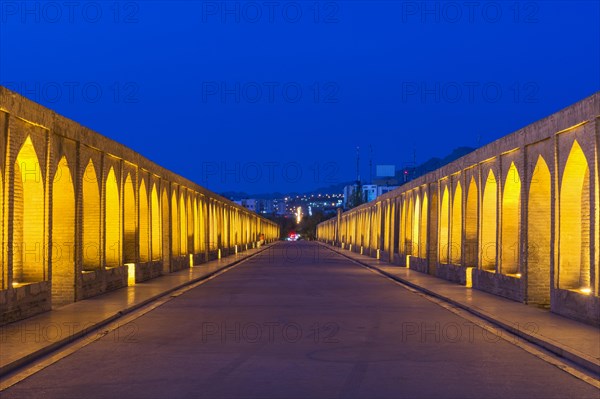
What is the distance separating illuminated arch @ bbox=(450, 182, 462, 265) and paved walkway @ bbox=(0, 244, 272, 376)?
11.4 m

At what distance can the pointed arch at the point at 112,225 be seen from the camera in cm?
2538

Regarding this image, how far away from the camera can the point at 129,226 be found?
28219mm

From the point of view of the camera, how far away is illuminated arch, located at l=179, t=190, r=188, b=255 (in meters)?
40.4

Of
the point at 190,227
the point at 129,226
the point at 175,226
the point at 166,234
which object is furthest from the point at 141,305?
the point at 190,227

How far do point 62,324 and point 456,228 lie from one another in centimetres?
1856

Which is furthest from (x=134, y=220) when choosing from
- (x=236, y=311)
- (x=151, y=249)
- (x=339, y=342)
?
(x=339, y=342)

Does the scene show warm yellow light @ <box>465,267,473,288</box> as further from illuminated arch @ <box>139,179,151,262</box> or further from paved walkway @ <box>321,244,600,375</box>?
illuminated arch @ <box>139,179,151,262</box>

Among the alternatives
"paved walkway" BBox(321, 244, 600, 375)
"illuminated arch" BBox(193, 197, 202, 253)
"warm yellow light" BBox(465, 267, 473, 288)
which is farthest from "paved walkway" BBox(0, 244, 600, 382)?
→ "illuminated arch" BBox(193, 197, 202, 253)

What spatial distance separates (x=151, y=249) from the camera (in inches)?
1235

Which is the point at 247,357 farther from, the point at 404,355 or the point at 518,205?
the point at 518,205

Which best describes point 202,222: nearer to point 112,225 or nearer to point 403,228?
point 403,228

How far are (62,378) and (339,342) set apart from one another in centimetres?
481

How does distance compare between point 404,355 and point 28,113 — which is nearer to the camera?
point 404,355

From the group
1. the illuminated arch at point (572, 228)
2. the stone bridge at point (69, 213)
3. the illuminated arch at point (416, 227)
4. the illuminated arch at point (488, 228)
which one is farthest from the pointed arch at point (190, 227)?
the illuminated arch at point (572, 228)
